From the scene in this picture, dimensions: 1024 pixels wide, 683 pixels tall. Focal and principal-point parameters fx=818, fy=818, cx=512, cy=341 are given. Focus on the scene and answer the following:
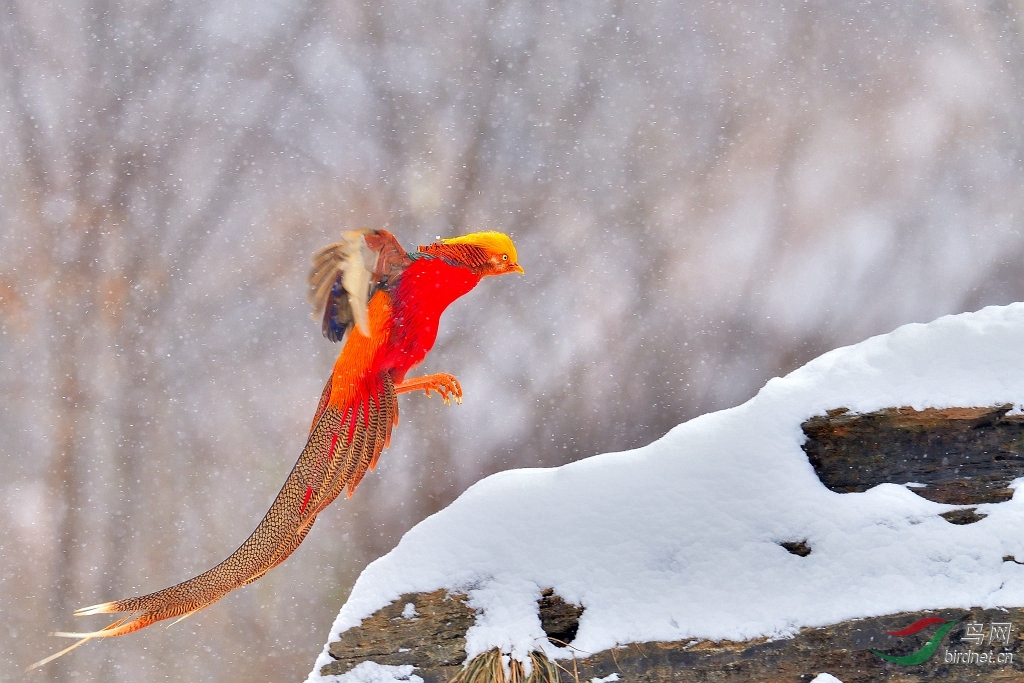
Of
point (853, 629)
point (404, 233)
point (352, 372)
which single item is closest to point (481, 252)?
point (352, 372)

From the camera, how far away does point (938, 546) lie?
2699 mm

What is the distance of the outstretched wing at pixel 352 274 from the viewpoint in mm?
3141

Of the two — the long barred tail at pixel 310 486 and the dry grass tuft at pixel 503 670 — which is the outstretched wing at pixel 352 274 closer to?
the long barred tail at pixel 310 486

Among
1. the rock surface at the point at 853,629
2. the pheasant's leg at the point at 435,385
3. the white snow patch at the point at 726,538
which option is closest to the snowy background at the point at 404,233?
the pheasant's leg at the point at 435,385

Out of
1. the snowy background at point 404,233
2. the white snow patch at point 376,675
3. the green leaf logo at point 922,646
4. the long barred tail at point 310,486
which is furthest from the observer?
the snowy background at point 404,233

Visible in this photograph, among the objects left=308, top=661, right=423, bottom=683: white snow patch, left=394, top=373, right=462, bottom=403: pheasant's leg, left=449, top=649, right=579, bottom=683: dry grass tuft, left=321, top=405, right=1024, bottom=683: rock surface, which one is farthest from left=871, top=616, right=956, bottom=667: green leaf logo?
left=394, top=373, right=462, bottom=403: pheasant's leg

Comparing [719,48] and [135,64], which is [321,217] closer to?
[135,64]

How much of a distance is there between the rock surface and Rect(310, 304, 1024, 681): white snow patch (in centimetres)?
4

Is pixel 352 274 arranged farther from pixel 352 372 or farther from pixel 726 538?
pixel 726 538

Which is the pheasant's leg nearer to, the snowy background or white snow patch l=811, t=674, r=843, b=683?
the snowy background

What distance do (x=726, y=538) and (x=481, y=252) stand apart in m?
1.50

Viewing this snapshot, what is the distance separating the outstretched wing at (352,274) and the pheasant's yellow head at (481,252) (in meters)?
0.20

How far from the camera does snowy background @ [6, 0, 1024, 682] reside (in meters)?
4.31

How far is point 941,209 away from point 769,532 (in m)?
2.86
